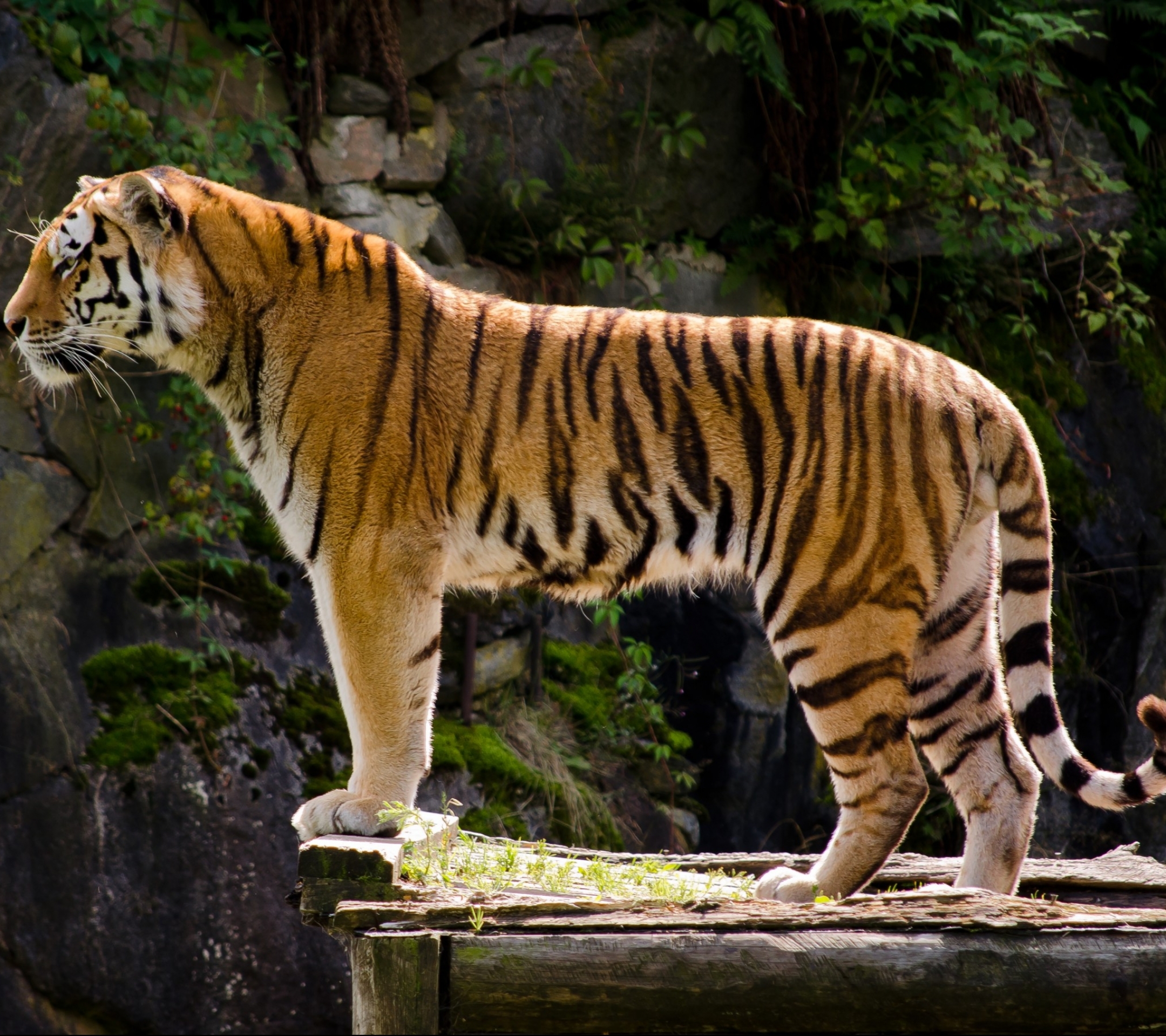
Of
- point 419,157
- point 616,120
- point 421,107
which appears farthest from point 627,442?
point 616,120

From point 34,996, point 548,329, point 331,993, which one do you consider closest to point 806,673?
point 548,329

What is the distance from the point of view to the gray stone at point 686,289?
6.97 metres

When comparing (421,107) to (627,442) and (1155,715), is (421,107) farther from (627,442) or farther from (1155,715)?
(1155,715)

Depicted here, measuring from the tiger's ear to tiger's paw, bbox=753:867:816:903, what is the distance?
2434 mm

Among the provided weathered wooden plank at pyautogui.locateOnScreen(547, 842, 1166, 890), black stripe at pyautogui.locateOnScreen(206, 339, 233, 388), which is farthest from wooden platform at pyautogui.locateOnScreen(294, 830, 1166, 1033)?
black stripe at pyautogui.locateOnScreen(206, 339, 233, 388)

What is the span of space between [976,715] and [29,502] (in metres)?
3.86

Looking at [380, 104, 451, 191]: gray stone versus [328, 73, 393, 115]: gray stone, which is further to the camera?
[380, 104, 451, 191]: gray stone

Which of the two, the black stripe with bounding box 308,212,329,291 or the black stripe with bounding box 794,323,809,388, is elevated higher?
the black stripe with bounding box 308,212,329,291

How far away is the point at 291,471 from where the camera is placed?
3541 millimetres

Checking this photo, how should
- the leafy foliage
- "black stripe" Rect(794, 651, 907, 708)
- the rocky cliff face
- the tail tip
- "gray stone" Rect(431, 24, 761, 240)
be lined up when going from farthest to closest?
"gray stone" Rect(431, 24, 761, 240)
the leafy foliage
the rocky cliff face
"black stripe" Rect(794, 651, 907, 708)
the tail tip

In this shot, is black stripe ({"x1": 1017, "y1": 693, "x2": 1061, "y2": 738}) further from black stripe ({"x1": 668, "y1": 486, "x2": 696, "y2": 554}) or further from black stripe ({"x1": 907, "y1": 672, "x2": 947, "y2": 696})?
black stripe ({"x1": 668, "y1": 486, "x2": 696, "y2": 554})

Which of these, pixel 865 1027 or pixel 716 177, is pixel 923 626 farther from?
pixel 716 177

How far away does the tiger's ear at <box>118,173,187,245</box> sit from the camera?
3549 mm

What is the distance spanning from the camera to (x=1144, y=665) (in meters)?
7.30
